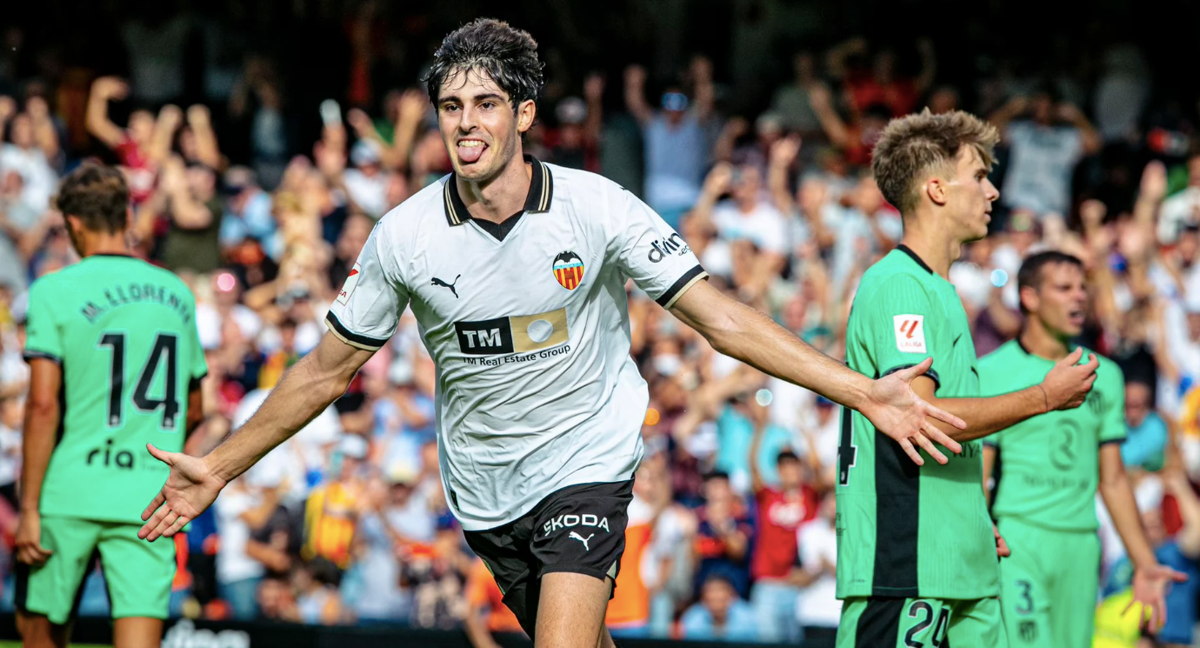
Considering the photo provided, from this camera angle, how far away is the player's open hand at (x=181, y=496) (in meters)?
5.14

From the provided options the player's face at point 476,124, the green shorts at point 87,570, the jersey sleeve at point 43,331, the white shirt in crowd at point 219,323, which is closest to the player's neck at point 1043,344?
the player's face at point 476,124

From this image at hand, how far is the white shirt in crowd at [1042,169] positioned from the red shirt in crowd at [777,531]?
4717 millimetres

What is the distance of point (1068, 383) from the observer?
Result: 16.5 feet

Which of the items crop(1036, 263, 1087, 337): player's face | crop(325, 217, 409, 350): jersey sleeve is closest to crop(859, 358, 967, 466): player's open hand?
crop(325, 217, 409, 350): jersey sleeve

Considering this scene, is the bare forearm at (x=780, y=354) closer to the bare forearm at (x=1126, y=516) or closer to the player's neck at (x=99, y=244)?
the bare forearm at (x=1126, y=516)

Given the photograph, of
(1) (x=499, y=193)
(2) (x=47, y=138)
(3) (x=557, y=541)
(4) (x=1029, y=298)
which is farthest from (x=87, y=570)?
(2) (x=47, y=138)

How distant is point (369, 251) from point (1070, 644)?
12.9 ft

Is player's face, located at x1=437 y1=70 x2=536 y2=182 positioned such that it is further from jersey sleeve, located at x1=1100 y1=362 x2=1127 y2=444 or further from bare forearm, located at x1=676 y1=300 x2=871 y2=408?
jersey sleeve, located at x1=1100 y1=362 x2=1127 y2=444

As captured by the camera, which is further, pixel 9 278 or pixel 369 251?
pixel 9 278

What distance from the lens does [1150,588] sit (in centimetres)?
704

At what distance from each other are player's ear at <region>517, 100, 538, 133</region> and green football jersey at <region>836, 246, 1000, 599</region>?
4.61 ft

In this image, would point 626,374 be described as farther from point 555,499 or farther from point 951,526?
point 951,526

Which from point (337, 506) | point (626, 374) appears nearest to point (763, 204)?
point (337, 506)

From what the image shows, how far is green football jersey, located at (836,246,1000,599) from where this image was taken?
17.4ft
